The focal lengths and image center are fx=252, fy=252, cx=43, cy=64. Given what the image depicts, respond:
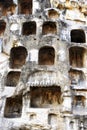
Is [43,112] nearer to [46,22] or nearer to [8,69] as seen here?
[8,69]

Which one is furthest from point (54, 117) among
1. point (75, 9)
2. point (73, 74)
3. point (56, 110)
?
point (75, 9)

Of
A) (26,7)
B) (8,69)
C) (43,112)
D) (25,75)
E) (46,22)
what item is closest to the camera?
(43,112)

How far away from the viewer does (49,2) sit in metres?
25.8

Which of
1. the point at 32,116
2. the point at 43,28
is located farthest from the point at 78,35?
the point at 32,116

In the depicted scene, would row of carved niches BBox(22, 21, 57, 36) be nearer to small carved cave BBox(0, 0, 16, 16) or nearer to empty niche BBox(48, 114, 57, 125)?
small carved cave BBox(0, 0, 16, 16)

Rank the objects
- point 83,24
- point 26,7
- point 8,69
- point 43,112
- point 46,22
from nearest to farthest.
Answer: point 43,112, point 8,69, point 46,22, point 83,24, point 26,7

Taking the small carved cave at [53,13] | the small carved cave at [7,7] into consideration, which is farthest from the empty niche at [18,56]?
the small carved cave at [7,7]

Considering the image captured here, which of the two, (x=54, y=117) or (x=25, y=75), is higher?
(x=25, y=75)

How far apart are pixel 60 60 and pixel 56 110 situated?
13.8 feet

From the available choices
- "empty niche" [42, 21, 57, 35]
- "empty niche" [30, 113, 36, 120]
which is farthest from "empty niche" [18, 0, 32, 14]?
"empty niche" [30, 113, 36, 120]

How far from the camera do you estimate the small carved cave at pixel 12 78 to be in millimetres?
20147

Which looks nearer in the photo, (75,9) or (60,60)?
(60,60)

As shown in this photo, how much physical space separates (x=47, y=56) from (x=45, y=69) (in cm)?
270

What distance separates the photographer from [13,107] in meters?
19.0
